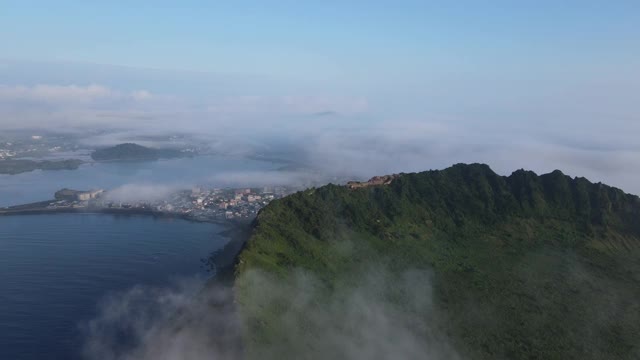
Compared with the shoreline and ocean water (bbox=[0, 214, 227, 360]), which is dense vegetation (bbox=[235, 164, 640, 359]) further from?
the shoreline

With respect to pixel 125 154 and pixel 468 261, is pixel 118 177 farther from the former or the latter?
pixel 468 261

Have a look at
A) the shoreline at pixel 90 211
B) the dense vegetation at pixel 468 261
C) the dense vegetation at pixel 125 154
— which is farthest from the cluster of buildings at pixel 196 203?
the dense vegetation at pixel 125 154

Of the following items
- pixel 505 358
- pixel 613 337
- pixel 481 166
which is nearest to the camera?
pixel 505 358

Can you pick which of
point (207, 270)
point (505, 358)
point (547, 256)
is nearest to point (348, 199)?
point (207, 270)

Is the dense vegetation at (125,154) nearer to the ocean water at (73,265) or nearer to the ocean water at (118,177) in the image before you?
the ocean water at (118,177)

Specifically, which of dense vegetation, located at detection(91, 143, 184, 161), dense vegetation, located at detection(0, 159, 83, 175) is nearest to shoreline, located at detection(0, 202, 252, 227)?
dense vegetation, located at detection(0, 159, 83, 175)

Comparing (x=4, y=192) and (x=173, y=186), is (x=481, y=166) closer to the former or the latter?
(x=173, y=186)
